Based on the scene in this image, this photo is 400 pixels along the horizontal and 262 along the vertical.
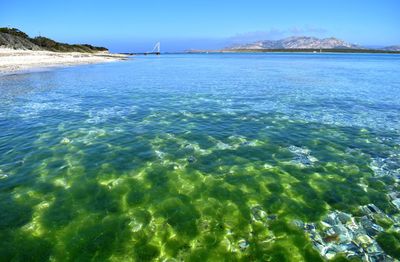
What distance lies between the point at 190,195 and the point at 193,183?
925 mm

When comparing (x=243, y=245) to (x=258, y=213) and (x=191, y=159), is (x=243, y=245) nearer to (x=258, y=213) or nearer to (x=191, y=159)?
(x=258, y=213)

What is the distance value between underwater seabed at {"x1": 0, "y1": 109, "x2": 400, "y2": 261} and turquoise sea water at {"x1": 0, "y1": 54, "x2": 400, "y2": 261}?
0.04 m

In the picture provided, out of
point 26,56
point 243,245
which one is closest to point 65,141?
point 243,245

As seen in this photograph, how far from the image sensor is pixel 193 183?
37.4 feet

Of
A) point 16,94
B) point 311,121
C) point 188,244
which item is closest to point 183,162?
point 188,244

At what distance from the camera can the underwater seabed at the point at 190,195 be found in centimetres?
787

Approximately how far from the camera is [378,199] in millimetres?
10414

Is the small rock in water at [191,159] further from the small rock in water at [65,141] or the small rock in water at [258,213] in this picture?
the small rock in water at [65,141]

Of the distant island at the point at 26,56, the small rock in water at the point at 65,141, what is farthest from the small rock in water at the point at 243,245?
the distant island at the point at 26,56

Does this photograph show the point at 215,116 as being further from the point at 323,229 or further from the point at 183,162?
the point at 323,229

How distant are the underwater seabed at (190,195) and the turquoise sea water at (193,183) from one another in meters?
0.04

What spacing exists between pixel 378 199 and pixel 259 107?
15.7 m

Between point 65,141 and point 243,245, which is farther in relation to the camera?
point 65,141

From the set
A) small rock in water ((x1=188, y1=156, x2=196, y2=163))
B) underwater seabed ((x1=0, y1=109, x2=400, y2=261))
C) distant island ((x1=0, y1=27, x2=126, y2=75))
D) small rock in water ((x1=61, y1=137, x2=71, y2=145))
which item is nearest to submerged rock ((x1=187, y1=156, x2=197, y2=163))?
small rock in water ((x1=188, y1=156, x2=196, y2=163))
